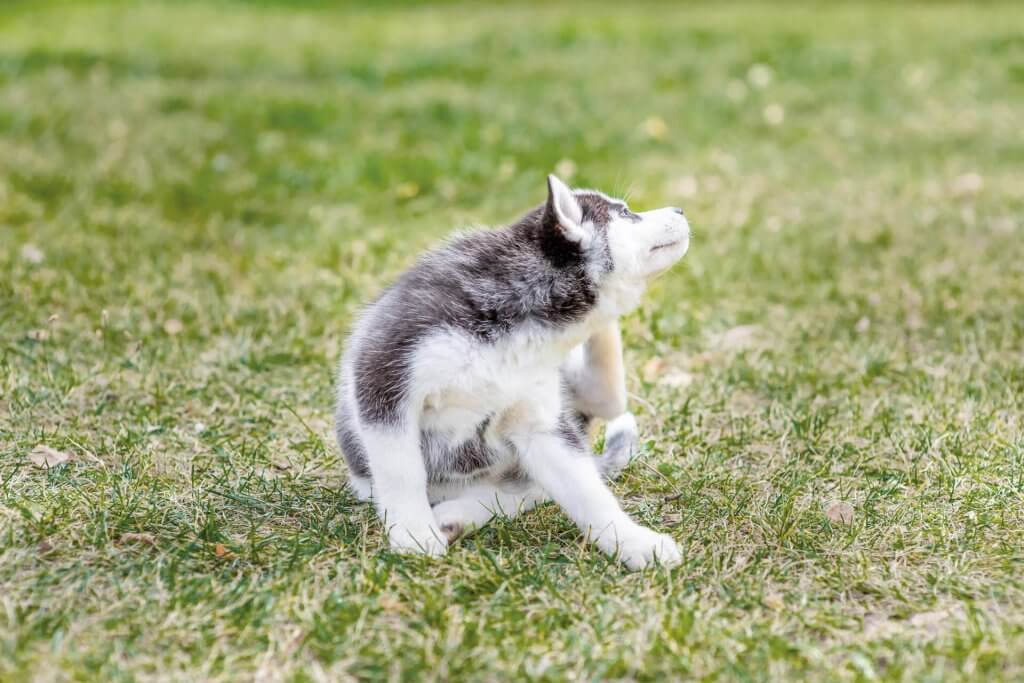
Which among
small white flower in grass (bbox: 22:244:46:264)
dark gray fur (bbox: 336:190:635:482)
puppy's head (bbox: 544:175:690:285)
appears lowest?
small white flower in grass (bbox: 22:244:46:264)

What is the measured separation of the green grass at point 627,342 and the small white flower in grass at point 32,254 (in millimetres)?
19

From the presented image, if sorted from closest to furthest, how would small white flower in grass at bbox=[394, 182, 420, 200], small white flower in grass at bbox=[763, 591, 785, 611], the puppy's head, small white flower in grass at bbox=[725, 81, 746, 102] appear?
1. small white flower in grass at bbox=[763, 591, 785, 611]
2. the puppy's head
3. small white flower in grass at bbox=[394, 182, 420, 200]
4. small white flower in grass at bbox=[725, 81, 746, 102]

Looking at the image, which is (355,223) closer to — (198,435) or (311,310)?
(311,310)

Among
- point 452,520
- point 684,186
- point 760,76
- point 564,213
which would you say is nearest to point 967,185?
point 684,186

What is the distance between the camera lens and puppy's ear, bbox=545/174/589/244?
3.15m

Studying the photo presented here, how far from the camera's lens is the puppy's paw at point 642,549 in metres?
3.06

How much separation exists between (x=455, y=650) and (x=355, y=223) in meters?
4.11

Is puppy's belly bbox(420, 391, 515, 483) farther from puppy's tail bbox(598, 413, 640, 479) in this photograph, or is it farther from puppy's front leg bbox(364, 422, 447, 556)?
puppy's tail bbox(598, 413, 640, 479)

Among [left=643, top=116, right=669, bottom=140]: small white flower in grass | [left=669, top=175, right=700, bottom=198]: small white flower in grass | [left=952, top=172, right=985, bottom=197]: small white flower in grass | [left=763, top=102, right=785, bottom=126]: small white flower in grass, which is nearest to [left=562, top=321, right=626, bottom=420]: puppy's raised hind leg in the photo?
[left=669, top=175, right=700, bottom=198]: small white flower in grass

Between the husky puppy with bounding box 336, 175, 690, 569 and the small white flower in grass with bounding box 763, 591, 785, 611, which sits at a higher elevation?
the husky puppy with bounding box 336, 175, 690, 569

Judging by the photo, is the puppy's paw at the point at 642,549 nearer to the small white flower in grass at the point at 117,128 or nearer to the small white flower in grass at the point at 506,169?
the small white flower in grass at the point at 506,169

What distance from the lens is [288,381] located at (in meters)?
4.52

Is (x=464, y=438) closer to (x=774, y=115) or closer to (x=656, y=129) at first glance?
(x=656, y=129)

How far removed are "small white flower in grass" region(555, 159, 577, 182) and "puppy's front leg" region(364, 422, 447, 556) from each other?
3922 mm
